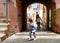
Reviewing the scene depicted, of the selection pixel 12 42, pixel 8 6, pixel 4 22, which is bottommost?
pixel 12 42

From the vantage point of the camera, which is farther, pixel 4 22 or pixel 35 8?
pixel 35 8

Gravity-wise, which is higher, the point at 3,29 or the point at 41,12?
the point at 41,12

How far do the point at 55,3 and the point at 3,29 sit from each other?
6448mm

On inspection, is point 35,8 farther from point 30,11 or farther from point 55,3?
point 55,3

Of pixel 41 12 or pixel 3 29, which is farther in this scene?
pixel 41 12

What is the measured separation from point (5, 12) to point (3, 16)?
30 cm

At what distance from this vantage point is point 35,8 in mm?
56594

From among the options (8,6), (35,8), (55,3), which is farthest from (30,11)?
(8,6)

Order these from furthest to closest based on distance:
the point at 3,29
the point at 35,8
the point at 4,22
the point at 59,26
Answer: the point at 35,8 → the point at 59,26 → the point at 4,22 → the point at 3,29

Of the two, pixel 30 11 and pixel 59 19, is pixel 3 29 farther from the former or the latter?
pixel 30 11

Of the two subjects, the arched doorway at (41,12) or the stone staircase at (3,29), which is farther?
the arched doorway at (41,12)

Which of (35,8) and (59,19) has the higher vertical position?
(35,8)

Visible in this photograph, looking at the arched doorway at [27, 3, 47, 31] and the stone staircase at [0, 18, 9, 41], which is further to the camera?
the arched doorway at [27, 3, 47, 31]

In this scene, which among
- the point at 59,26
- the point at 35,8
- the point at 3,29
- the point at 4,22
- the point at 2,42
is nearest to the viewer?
the point at 2,42
